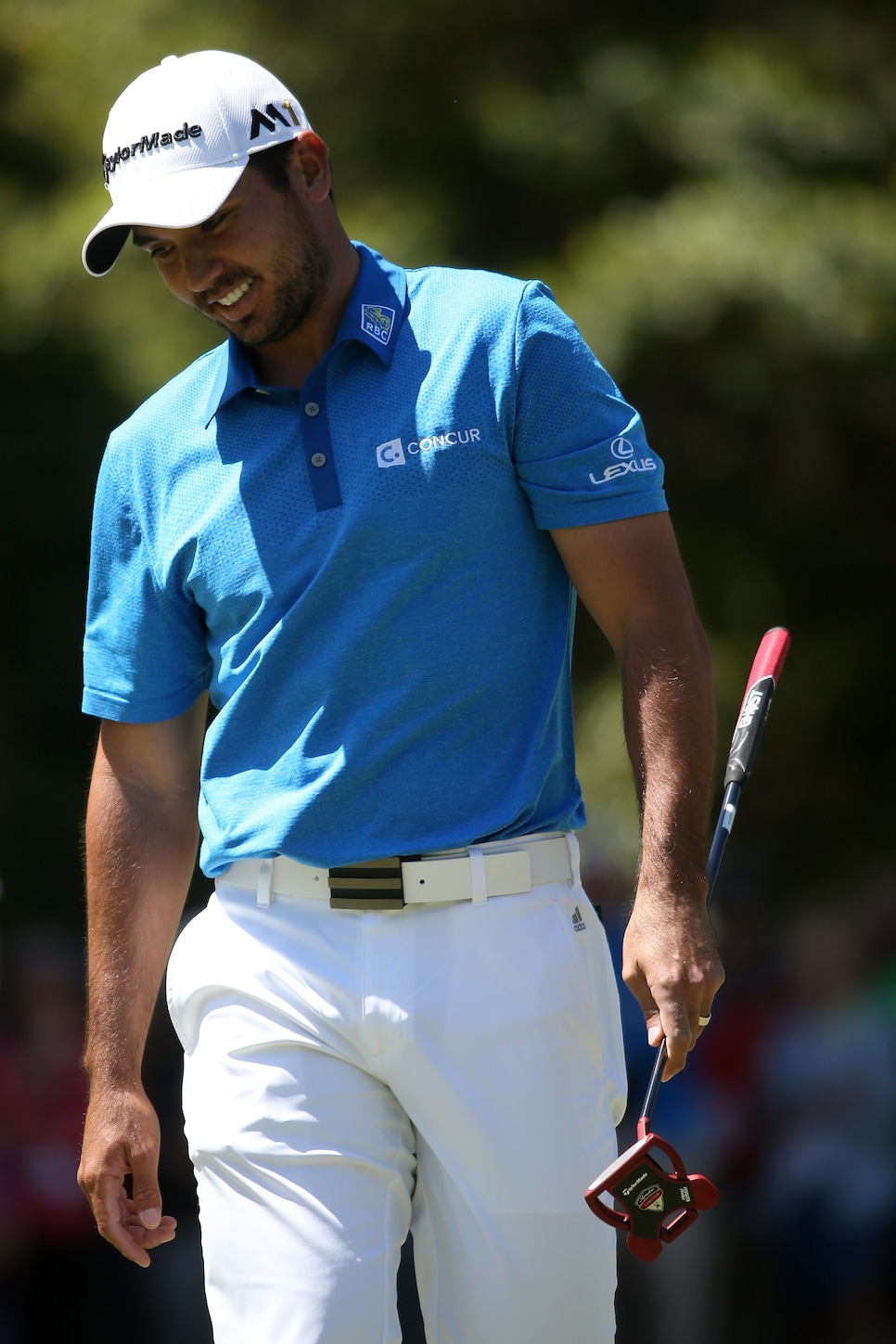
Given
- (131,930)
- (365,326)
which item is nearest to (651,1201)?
(131,930)

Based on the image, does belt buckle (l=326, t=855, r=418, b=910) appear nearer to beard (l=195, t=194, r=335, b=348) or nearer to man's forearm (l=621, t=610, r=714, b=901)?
man's forearm (l=621, t=610, r=714, b=901)

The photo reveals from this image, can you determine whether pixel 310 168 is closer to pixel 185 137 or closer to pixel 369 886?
pixel 185 137

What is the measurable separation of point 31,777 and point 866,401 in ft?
11.9

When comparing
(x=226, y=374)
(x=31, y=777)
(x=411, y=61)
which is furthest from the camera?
(x=411, y=61)

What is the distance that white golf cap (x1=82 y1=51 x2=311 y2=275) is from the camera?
244cm

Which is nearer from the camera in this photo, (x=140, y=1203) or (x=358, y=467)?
(x=358, y=467)

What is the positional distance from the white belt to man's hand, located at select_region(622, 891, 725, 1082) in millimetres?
192

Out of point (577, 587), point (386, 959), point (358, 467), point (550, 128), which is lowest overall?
point (386, 959)

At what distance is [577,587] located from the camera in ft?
8.06

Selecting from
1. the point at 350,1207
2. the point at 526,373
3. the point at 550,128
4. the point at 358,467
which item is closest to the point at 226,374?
the point at 358,467

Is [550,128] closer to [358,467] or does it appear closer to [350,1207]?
[358,467]

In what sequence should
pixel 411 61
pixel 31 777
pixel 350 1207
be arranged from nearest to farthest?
pixel 350 1207
pixel 31 777
pixel 411 61

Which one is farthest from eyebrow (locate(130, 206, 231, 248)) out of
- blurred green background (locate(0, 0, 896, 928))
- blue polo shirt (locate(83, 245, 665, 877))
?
blurred green background (locate(0, 0, 896, 928))

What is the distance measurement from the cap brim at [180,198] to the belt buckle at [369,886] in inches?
36.7
